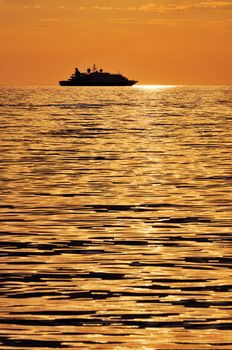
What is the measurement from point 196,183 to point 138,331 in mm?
22461

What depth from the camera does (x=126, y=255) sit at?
882 inches

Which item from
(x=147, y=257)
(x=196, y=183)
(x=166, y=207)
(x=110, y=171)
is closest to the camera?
(x=147, y=257)

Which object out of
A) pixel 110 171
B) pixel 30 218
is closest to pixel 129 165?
pixel 110 171

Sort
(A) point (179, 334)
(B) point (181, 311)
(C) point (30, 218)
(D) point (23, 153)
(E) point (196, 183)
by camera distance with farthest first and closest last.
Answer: (D) point (23, 153)
(E) point (196, 183)
(C) point (30, 218)
(B) point (181, 311)
(A) point (179, 334)

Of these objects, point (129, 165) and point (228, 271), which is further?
point (129, 165)

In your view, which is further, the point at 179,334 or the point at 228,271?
the point at 228,271

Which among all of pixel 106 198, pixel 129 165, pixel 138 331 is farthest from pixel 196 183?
pixel 138 331

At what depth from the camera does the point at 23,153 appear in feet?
178

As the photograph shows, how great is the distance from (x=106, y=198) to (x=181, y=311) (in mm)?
15963

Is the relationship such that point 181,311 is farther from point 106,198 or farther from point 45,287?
point 106,198

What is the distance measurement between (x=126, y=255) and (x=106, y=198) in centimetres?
1078

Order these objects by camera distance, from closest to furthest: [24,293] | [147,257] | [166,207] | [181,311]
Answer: [181,311]
[24,293]
[147,257]
[166,207]

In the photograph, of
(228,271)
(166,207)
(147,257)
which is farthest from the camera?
(166,207)

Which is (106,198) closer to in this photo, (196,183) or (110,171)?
(196,183)
